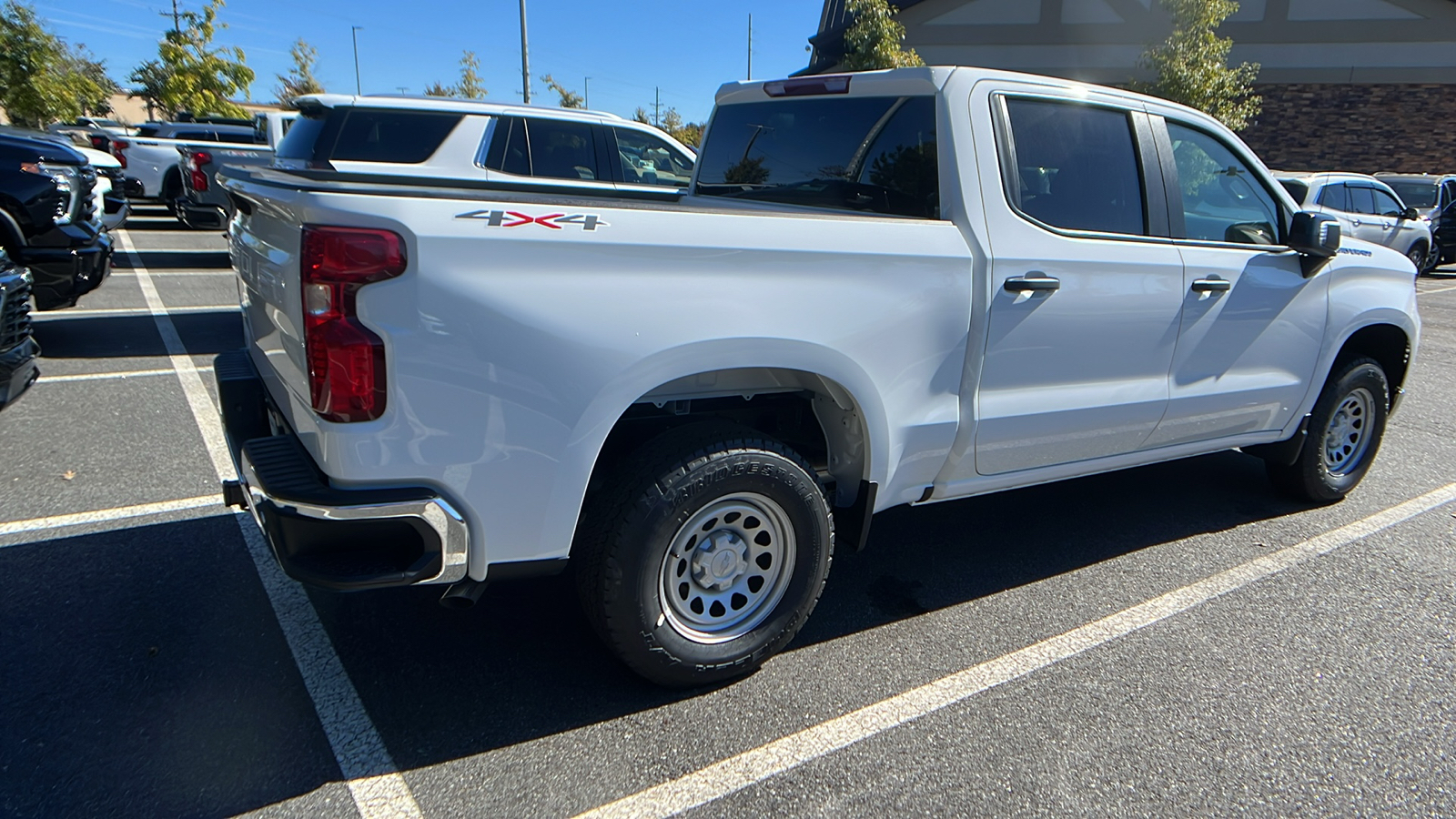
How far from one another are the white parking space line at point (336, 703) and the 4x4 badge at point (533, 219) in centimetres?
152

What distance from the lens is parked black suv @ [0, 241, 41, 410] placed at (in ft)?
14.0

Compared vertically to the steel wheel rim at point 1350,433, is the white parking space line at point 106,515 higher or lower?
lower

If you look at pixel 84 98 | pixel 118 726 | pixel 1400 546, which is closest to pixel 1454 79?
pixel 1400 546

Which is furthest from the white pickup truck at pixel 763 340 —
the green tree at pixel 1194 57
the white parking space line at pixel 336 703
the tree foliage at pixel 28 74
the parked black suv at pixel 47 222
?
the tree foliage at pixel 28 74

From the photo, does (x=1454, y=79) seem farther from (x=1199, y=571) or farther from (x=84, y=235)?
(x=84, y=235)

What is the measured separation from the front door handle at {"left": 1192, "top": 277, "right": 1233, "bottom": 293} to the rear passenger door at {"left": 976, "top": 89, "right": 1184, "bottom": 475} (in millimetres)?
83

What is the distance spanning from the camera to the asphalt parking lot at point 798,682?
8.18 ft

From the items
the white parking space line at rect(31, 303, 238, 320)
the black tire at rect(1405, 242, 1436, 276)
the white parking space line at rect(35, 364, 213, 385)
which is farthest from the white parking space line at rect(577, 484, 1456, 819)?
the black tire at rect(1405, 242, 1436, 276)

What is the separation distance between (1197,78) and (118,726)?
2091cm

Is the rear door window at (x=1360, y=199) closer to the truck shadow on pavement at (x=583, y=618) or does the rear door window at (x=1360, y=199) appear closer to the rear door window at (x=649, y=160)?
the rear door window at (x=649, y=160)

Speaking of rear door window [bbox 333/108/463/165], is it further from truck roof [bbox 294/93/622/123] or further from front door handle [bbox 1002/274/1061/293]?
front door handle [bbox 1002/274/1061/293]

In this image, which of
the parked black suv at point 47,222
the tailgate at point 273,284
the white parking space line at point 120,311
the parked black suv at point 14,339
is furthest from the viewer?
the white parking space line at point 120,311

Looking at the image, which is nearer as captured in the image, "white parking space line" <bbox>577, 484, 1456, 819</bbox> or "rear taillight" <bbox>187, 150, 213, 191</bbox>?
"white parking space line" <bbox>577, 484, 1456, 819</bbox>

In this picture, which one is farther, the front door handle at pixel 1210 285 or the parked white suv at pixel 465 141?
the parked white suv at pixel 465 141
